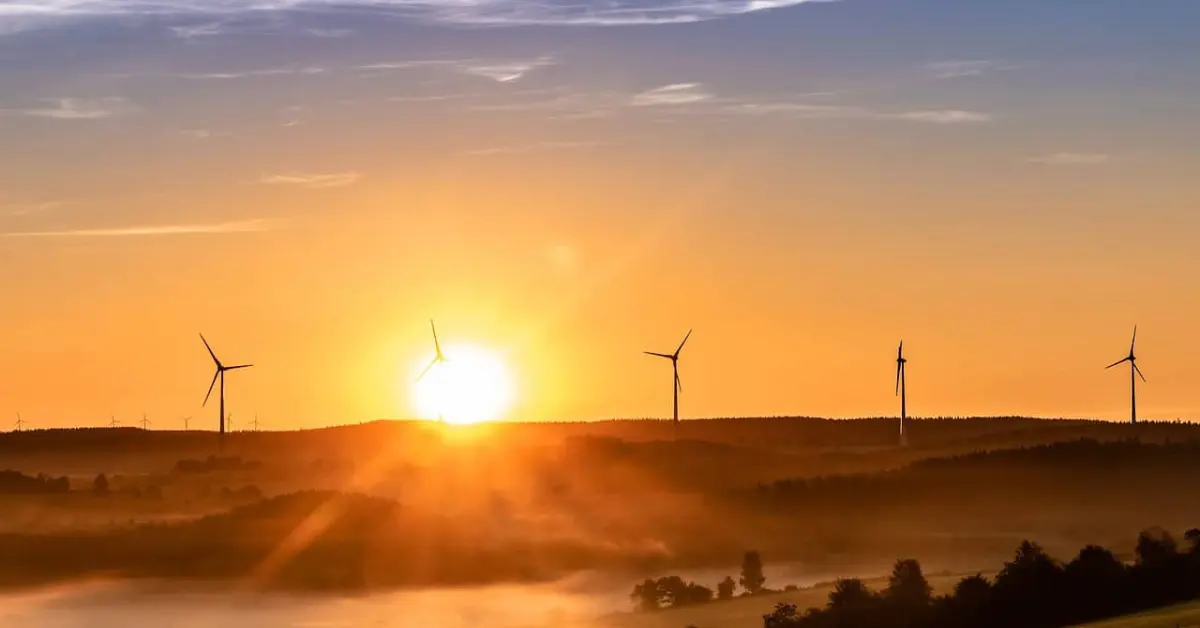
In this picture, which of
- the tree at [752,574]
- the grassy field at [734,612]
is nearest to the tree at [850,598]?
the grassy field at [734,612]

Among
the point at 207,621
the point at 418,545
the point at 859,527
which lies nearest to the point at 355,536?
the point at 418,545

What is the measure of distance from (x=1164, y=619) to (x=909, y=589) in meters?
14.2

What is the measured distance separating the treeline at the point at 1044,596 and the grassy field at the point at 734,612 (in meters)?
19.5

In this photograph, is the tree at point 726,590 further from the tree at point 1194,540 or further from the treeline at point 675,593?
the tree at point 1194,540

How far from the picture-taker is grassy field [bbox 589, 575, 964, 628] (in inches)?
3745

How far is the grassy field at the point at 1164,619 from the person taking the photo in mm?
54750

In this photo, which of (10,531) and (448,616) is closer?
(448,616)

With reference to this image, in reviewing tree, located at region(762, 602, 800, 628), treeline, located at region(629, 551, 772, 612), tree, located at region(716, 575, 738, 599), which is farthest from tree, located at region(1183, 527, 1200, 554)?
treeline, located at region(629, 551, 772, 612)

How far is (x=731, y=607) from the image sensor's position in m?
103

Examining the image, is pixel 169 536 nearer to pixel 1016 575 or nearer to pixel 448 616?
pixel 448 616

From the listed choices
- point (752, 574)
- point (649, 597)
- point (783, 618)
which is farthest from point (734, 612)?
point (783, 618)

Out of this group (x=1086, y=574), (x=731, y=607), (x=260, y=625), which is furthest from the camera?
(x=260, y=625)

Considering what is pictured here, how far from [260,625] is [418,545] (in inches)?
2458

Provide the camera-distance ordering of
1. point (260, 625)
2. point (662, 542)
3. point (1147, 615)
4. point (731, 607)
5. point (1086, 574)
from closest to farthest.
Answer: point (1147, 615) → point (1086, 574) → point (731, 607) → point (260, 625) → point (662, 542)
